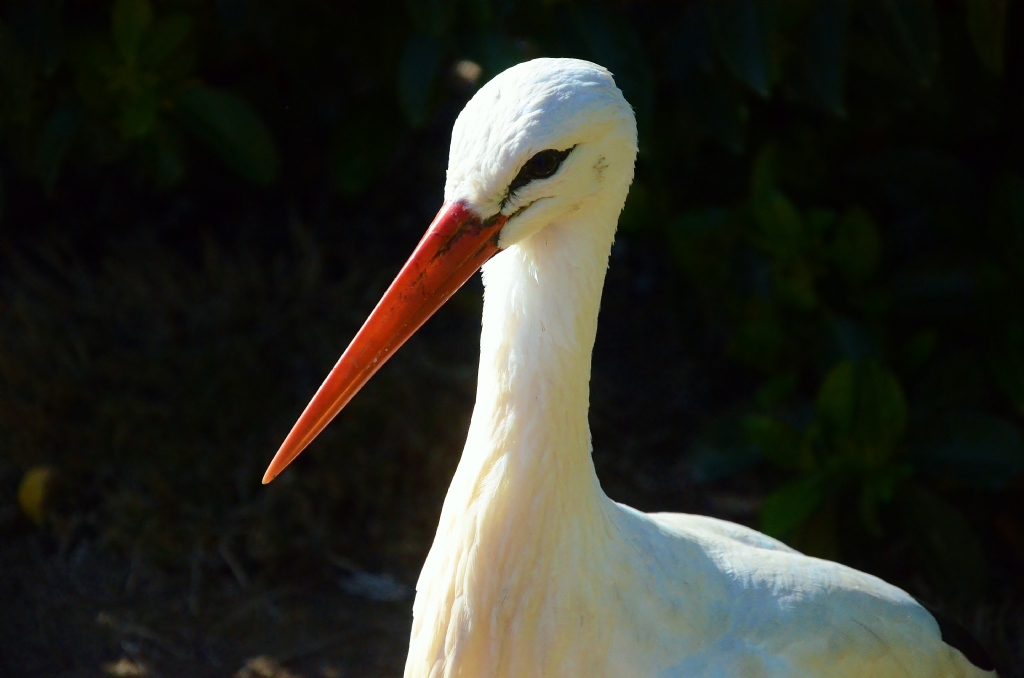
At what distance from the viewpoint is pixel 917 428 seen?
340cm

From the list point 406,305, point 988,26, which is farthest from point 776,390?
point 406,305

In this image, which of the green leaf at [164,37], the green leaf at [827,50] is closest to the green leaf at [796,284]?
the green leaf at [827,50]

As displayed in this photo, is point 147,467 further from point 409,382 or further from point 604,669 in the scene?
point 604,669

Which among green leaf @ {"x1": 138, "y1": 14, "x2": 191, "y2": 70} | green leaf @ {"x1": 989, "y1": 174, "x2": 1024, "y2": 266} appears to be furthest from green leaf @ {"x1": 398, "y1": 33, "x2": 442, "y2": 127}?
green leaf @ {"x1": 989, "y1": 174, "x2": 1024, "y2": 266}

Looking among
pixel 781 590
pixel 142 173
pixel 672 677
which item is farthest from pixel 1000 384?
pixel 142 173

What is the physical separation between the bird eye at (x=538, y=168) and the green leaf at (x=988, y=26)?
6.16 ft

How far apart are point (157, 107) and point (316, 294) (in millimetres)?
1005

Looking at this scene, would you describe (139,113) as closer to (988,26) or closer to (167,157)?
(167,157)

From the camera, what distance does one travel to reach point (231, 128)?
3.75 m

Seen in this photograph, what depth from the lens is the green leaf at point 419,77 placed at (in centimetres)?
343

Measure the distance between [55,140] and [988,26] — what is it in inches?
107

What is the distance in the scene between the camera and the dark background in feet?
11.0

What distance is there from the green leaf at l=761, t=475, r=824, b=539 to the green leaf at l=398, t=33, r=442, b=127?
150cm

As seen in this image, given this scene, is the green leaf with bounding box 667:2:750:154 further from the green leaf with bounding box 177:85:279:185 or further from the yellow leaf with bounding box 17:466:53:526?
the yellow leaf with bounding box 17:466:53:526
